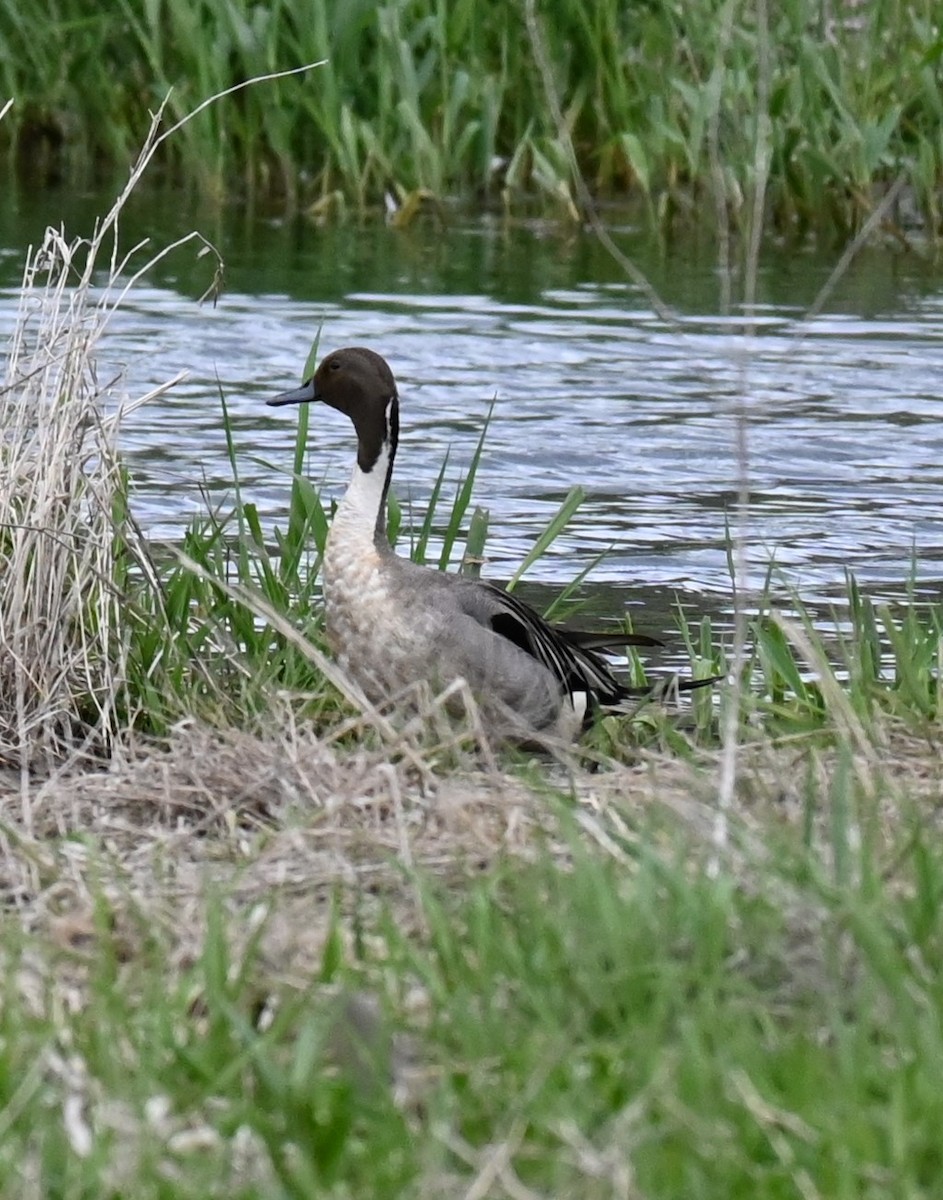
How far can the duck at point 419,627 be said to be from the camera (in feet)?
16.9

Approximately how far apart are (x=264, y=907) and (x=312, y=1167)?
28.2 inches

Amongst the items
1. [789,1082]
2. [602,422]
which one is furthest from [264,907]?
[602,422]

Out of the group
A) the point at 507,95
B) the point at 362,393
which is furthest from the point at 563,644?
the point at 507,95

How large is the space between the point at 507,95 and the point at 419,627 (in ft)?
28.4

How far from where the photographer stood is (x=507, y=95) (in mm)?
13320

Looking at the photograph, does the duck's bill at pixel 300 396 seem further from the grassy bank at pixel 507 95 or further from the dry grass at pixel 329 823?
the grassy bank at pixel 507 95

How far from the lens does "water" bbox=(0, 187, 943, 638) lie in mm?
7828

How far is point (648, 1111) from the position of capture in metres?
2.58

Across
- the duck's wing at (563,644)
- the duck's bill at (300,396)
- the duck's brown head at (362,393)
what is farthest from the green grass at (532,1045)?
the duck's bill at (300,396)

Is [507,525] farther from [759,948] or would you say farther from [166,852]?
[759,948]

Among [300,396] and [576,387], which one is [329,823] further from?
[576,387]

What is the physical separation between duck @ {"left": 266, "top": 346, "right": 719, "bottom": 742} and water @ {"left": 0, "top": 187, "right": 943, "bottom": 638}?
44 cm

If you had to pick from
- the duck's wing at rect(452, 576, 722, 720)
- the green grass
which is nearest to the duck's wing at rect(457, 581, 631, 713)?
the duck's wing at rect(452, 576, 722, 720)

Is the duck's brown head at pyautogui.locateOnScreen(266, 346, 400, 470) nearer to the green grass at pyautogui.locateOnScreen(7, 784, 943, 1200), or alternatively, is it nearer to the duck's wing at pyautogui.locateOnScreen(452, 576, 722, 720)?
the duck's wing at pyautogui.locateOnScreen(452, 576, 722, 720)
